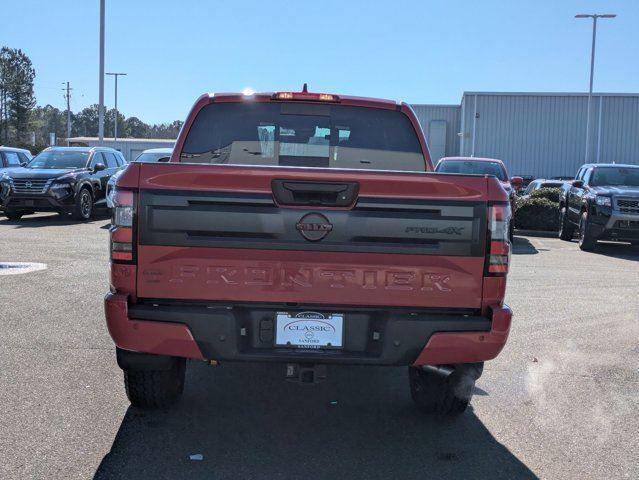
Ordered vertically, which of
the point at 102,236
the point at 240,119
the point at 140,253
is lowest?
the point at 102,236

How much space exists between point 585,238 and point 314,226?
12.3 m

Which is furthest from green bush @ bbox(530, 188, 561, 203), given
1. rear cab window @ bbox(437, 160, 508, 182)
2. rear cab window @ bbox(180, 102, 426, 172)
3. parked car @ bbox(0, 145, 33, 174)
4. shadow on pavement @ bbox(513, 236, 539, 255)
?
rear cab window @ bbox(180, 102, 426, 172)

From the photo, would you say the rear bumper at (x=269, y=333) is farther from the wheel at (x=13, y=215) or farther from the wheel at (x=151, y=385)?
the wheel at (x=13, y=215)

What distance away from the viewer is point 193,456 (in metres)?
3.89

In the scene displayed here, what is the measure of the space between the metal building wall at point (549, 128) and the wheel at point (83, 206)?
25.0 meters

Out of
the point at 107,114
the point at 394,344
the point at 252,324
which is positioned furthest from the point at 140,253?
the point at 107,114

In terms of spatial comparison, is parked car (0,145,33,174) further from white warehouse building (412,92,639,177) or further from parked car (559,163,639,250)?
white warehouse building (412,92,639,177)

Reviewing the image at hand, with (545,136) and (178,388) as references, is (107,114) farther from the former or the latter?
(178,388)

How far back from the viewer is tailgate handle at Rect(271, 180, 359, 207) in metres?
3.69

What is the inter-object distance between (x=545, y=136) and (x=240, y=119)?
36215 mm

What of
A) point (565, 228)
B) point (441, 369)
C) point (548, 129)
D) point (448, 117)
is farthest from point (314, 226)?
point (448, 117)

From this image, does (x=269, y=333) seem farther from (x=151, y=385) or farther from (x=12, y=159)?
(x=12, y=159)

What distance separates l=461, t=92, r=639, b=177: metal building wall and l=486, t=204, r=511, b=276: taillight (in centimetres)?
3611

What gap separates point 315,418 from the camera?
4.59 m
